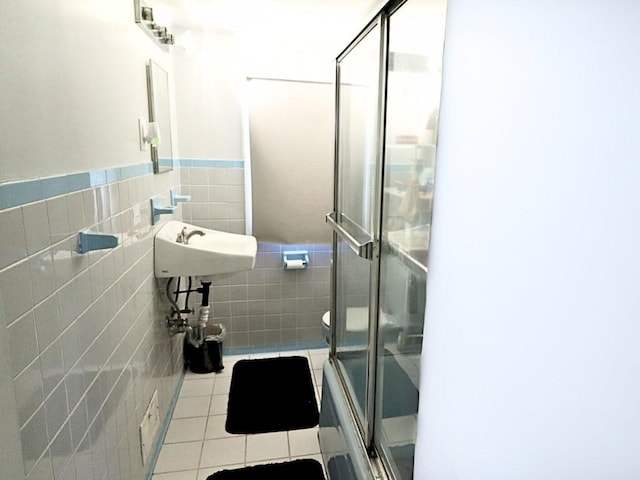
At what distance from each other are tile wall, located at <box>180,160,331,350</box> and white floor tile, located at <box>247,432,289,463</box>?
866mm

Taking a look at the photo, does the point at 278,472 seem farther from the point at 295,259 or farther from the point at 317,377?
the point at 295,259

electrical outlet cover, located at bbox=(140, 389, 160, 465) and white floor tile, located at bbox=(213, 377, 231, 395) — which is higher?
electrical outlet cover, located at bbox=(140, 389, 160, 465)

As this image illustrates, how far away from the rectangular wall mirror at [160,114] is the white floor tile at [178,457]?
4.33ft

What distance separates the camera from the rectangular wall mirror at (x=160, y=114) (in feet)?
6.14

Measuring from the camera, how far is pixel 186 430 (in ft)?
6.81

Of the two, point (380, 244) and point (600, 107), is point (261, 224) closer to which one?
point (380, 244)

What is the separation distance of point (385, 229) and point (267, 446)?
1.34 metres

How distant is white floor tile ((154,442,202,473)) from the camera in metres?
1.83

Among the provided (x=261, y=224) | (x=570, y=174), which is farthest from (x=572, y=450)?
(x=261, y=224)

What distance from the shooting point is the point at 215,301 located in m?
2.75

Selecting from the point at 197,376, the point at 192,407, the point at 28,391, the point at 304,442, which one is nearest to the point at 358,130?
the point at 28,391

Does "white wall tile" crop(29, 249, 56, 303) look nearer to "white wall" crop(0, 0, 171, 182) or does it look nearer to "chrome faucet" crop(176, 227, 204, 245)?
"white wall" crop(0, 0, 171, 182)

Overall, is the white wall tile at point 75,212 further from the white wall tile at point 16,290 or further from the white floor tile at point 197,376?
the white floor tile at point 197,376

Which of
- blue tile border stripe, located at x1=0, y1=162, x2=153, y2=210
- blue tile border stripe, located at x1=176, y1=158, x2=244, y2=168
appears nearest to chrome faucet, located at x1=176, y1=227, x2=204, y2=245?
blue tile border stripe, located at x1=176, y1=158, x2=244, y2=168
